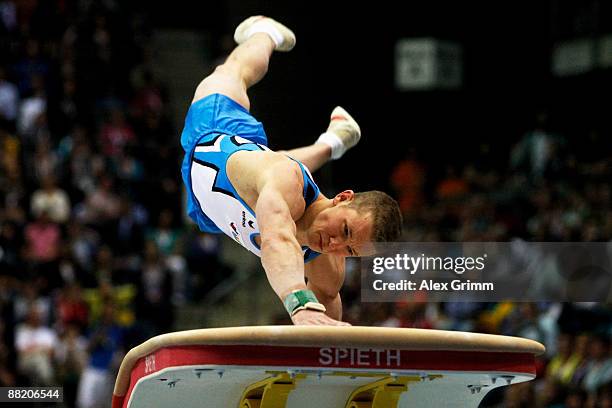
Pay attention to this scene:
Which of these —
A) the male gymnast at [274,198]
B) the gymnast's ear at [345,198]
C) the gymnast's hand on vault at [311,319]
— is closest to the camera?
the gymnast's hand on vault at [311,319]

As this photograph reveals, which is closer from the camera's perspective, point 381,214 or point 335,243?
point 381,214

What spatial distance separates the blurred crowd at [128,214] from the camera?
8578mm

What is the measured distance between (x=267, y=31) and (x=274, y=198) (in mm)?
1892

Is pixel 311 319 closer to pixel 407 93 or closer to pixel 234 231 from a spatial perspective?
pixel 234 231

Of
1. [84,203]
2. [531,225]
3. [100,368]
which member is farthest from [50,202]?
[531,225]

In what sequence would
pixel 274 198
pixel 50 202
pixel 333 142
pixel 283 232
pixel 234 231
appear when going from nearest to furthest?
1. pixel 283 232
2. pixel 274 198
3. pixel 234 231
4. pixel 333 142
5. pixel 50 202

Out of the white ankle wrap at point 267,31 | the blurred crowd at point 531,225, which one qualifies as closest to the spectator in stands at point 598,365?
the blurred crowd at point 531,225

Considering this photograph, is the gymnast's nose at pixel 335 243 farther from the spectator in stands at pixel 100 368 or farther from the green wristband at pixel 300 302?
the spectator in stands at pixel 100 368

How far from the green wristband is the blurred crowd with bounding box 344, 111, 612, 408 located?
11.3 feet

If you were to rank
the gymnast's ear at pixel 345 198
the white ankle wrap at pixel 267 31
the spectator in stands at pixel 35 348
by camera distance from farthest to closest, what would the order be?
the spectator in stands at pixel 35 348, the white ankle wrap at pixel 267 31, the gymnast's ear at pixel 345 198

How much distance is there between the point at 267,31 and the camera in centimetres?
546

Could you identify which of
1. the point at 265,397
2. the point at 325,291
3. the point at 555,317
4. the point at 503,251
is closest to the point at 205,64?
the point at 555,317

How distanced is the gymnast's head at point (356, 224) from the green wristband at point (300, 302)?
20.2 inches

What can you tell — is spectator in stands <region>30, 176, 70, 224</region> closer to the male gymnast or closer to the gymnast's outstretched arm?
the male gymnast
